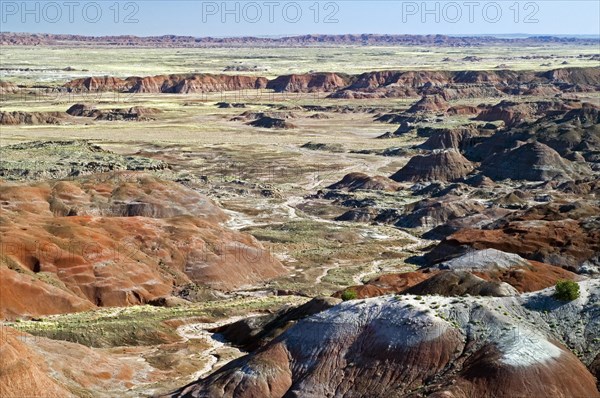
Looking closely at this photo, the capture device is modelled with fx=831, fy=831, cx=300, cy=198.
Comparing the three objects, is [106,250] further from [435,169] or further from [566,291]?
[435,169]

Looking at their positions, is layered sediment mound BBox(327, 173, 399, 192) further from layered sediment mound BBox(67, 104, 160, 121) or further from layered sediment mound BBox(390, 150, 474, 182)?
layered sediment mound BBox(67, 104, 160, 121)

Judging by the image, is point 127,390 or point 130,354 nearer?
point 127,390

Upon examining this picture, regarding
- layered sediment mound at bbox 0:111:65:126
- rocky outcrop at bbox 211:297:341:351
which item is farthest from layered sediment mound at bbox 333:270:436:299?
layered sediment mound at bbox 0:111:65:126

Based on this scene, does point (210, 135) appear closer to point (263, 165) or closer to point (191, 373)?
point (263, 165)

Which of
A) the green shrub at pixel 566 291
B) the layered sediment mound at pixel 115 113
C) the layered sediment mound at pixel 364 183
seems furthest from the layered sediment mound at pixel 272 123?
the green shrub at pixel 566 291

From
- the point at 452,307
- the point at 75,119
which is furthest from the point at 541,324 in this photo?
the point at 75,119

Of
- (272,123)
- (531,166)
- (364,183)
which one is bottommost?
(364,183)

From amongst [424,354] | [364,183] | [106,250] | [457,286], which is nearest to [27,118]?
[364,183]
